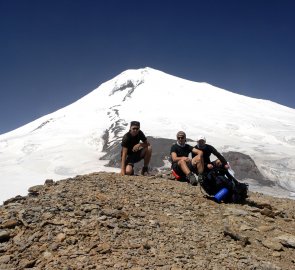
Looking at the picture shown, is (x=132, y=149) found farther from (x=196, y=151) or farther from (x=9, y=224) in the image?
(x=9, y=224)

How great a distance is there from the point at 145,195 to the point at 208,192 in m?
1.46

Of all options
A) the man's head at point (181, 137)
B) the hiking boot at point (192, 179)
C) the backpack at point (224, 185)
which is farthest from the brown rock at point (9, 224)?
the man's head at point (181, 137)

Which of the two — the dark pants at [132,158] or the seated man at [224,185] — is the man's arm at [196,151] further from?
the dark pants at [132,158]

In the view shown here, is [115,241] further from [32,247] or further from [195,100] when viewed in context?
[195,100]

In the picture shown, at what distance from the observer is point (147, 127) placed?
192ft

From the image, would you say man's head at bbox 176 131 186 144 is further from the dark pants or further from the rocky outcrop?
the rocky outcrop

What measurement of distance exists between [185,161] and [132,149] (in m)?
1.77

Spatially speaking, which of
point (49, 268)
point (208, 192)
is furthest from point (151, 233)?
point (208, 192)

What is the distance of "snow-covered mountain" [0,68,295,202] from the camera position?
4466cm

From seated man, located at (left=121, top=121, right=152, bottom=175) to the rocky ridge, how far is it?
8.28ft

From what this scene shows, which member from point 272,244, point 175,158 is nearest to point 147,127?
point 175,158

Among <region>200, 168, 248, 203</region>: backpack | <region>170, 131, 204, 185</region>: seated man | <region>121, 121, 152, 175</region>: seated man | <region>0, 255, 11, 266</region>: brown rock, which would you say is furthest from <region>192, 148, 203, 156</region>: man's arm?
<region>0, 255, 11, 266</region>: brown rock

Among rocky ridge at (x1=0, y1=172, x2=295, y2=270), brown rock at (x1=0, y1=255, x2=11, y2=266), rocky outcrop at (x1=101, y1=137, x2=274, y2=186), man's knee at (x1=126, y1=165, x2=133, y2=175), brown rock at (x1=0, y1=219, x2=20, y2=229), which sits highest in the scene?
man's knee at (x1=126, y1=165, x2=133, y2=175)

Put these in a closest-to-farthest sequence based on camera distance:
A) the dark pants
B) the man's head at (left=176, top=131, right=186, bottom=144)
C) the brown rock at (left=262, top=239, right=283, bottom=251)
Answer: the brown rock at (left=262, top=239, right=283, bottom=251), the man's head at (left=176, top=131, right=186, bottom=144), the dark pants
